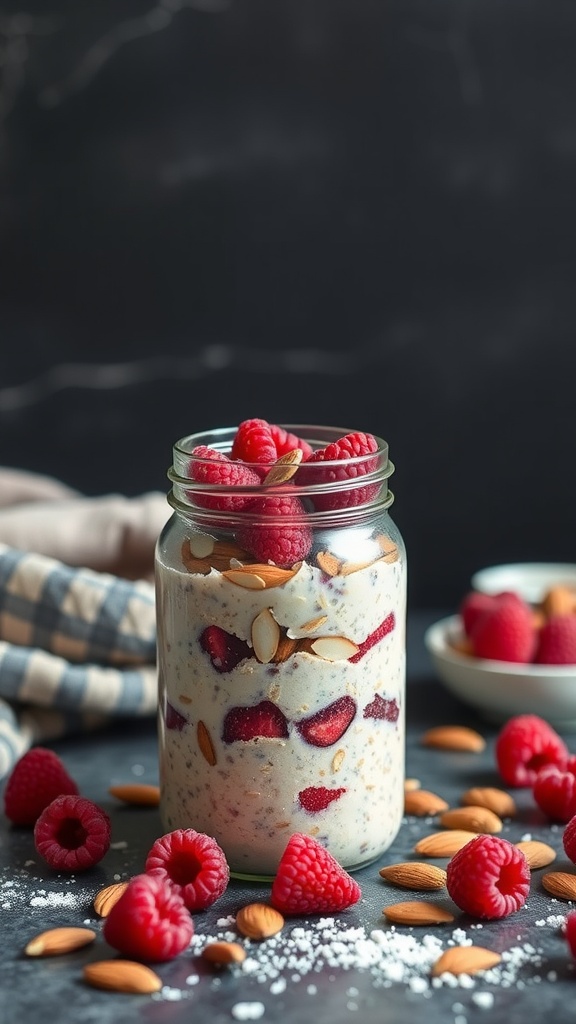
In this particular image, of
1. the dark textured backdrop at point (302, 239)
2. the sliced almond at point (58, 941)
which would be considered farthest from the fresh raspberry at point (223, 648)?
the dark textured backdrop at point (302, 239)

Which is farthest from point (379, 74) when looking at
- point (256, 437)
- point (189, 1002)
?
point (189, 1002)

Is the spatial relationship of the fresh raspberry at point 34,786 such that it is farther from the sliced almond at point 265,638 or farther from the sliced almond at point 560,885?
the sliced almond at point 560,885

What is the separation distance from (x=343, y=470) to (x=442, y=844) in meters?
0.34

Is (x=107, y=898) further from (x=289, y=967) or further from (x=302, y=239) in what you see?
(x=302, y=239)

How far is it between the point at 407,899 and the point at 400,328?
0.96 meters

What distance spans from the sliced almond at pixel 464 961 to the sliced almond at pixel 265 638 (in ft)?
0.82

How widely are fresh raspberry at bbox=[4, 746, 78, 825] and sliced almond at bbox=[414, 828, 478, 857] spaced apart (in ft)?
1.04

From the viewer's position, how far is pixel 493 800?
Answer: 118cm

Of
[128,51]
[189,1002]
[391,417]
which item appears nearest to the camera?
[189,1002]

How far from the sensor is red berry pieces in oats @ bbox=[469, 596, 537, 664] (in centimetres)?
139

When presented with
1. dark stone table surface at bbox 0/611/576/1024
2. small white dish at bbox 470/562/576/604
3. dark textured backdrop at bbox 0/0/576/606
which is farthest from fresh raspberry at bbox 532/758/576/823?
dark textured backdrop at bbox 0/0/576/606

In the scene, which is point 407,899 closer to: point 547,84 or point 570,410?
point 570,410

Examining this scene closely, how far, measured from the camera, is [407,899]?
99 centimetres

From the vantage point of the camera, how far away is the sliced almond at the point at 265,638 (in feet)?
3.18
